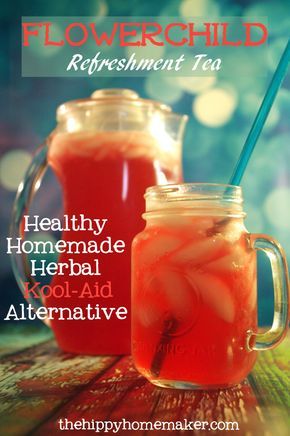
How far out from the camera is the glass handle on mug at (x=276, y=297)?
2.49 ft

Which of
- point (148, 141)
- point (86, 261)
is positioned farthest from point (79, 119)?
point (86, 261)

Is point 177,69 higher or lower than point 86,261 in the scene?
higher

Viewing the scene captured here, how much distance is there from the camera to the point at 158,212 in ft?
2.60

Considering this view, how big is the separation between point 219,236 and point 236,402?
7.6 inches

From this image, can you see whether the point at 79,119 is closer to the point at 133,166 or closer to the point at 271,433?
the point at 133,166

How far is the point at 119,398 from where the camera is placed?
73 centimetres

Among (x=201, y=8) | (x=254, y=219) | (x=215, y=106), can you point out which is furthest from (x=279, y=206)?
(x=201, y=8)

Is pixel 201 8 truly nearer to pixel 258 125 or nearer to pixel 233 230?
pixel 258 125

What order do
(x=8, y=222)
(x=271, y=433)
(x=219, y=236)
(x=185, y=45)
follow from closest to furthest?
1. (x=271, y=433)
2. (x=219, y=236)
3. (x=185, y=45)
4. (x=8, y=222)

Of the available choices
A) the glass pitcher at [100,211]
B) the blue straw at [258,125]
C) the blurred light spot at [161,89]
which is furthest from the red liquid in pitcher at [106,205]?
the blue straw at [258,125]

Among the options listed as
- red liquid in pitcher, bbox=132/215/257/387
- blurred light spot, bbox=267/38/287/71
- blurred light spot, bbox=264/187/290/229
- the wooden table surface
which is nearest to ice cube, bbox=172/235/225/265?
red liquid in pitcher, bbox=132/215/257/387

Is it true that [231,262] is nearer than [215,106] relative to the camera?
Yes

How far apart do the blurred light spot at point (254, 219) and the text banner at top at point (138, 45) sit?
0.77 feet

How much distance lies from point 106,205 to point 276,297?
0.31 m
